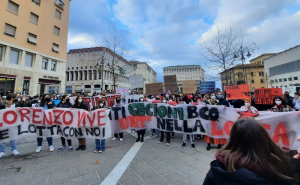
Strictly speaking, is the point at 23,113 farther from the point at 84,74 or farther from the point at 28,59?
the point at 84,74

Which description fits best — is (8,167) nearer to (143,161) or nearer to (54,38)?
(143,161)

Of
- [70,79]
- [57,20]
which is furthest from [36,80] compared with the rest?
[70,79]

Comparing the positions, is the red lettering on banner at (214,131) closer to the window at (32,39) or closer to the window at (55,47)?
the window at (32,39)

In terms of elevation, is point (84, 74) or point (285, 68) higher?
point (84, 74)

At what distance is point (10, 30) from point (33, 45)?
288 centimetres

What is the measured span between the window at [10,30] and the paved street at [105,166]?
64.7 feet

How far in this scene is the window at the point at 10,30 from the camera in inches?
667

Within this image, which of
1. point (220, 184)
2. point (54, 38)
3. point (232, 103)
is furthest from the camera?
point (54, 38)

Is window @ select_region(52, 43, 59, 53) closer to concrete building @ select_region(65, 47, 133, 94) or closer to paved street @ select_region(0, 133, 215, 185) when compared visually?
paved street @ select_region(0, 133, 215, 185)

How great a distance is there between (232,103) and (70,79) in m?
55.0

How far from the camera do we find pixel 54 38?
75.7ft

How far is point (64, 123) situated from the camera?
471cm

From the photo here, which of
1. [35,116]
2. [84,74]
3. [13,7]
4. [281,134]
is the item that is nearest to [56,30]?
[13,7]

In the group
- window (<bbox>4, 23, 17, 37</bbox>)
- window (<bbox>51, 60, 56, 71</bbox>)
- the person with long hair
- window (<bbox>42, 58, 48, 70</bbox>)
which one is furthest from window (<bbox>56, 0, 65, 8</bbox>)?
the person with long hair
